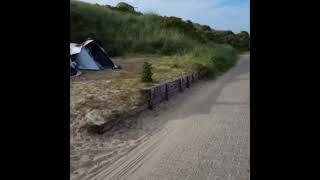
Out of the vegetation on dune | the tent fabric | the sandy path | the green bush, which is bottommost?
the sandy path

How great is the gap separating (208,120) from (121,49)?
1289cm

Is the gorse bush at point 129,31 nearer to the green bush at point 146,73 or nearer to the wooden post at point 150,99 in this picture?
→ the green bush at point 146,73

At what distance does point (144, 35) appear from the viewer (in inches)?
891

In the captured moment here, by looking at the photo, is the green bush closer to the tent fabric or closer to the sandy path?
the sandy path

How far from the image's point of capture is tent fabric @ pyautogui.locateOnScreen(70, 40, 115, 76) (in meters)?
13.4

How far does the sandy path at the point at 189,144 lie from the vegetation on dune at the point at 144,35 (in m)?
6.97

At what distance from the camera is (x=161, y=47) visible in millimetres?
21125

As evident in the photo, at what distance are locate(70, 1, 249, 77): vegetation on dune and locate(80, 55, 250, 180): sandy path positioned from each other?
6971 mm

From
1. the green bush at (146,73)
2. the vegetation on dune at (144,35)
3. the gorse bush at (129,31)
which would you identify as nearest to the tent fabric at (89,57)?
the vegetation on dune at (144,35)

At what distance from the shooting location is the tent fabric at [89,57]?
44.1ft

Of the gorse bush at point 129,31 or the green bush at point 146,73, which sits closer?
the green bush at point 146,73

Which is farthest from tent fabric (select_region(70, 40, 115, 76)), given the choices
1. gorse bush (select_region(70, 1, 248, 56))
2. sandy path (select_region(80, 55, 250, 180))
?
gorse bush (select_region(70, 1, 248, 56))
